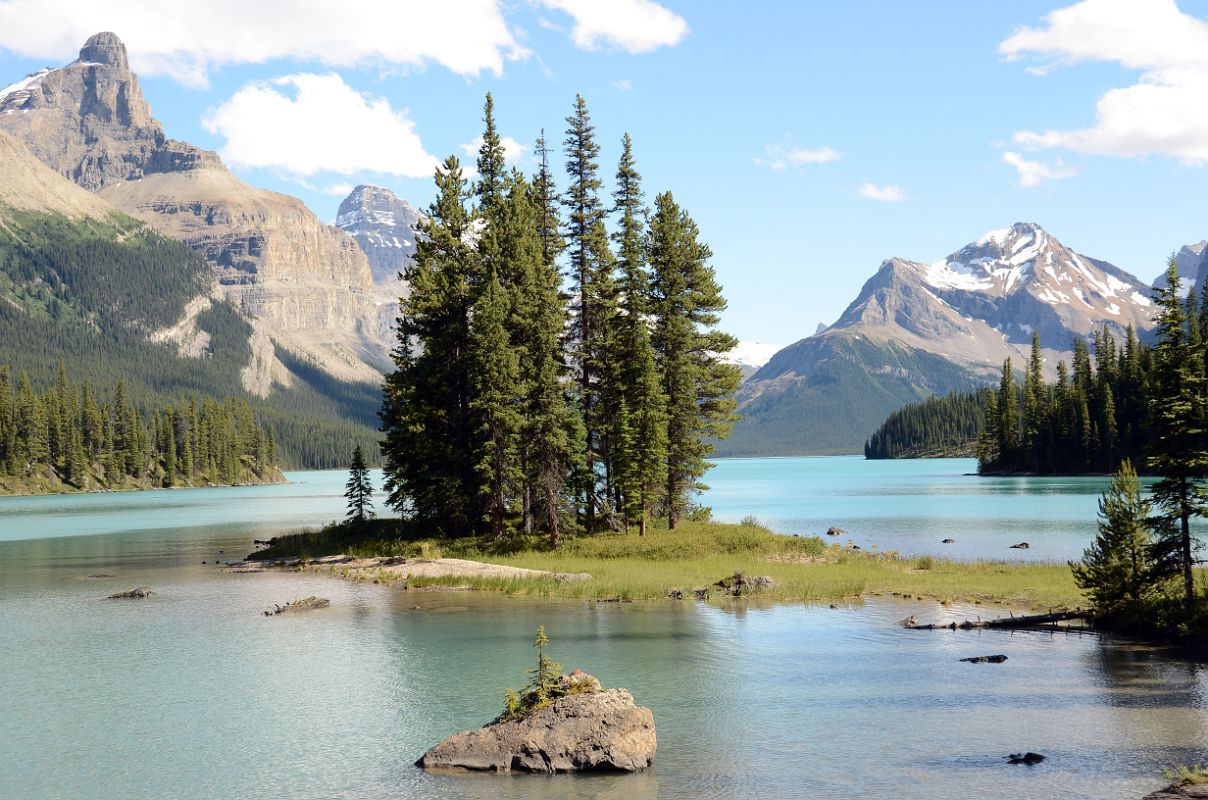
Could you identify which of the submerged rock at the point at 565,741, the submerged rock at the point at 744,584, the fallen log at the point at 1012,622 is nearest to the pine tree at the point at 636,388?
the submerged rock at the point at 744,584

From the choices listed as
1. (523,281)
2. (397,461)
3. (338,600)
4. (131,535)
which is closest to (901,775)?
(338,600)

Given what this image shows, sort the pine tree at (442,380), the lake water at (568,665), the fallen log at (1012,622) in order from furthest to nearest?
the pine tree at (442,380) < the fallen log at (1012,622) < the lake water at (568,665)

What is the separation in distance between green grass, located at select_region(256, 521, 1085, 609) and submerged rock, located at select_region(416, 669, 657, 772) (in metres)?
25.8

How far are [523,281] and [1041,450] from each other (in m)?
163

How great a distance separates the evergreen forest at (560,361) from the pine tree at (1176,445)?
3275 cm

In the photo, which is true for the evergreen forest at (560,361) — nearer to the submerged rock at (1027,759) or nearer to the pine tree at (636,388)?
the pine tree at (636,388)

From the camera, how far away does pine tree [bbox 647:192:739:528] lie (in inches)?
2763

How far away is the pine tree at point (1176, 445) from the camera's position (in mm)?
36250

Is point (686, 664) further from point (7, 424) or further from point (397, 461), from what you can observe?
point (7, 424)

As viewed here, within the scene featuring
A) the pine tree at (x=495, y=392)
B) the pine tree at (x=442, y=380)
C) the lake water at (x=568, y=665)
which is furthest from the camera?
the pine tree at (x=442, y=380)

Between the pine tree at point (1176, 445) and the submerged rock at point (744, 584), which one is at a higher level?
the pine tree at point (1176, 445)

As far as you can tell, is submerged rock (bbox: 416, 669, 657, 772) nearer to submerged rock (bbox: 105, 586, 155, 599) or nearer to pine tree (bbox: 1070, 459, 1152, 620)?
pine tree (bbox: 1070, 459, 1152, 620)

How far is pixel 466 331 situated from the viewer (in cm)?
7006

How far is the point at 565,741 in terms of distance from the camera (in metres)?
23.8
